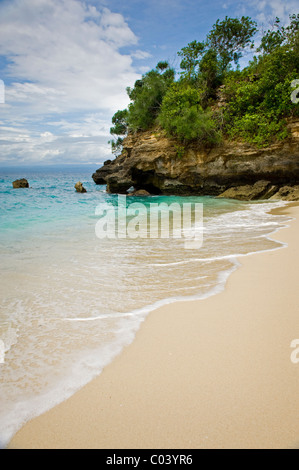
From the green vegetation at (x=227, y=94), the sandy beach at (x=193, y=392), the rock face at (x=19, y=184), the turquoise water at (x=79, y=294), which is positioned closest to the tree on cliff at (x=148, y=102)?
the green vegetation at (x=227, y=94)

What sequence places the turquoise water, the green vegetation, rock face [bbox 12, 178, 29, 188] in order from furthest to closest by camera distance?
rock face [bbox 12, 178, 29, 188], the green vegetation, the turquoise water

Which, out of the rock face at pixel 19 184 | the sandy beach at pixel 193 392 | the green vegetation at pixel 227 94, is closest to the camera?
the sandy beach at pixel 193 392

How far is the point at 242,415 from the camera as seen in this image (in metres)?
1.64

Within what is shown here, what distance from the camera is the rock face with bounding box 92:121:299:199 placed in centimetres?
1577

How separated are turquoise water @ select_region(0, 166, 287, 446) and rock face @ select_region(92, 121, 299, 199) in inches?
404

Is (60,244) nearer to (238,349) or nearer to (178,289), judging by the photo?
(178,289)

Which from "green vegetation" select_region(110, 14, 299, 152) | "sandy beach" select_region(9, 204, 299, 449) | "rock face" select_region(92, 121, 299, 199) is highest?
"green vegetation" select_region(110, 14, 299, 152)

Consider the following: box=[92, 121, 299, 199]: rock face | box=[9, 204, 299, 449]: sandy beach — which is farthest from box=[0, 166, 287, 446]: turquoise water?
box=[92, 121, 299, 199]: rock face

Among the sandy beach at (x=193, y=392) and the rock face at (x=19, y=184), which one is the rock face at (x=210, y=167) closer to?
the sandy beach at (x=193, y=392)

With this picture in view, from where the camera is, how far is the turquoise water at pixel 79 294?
81.0 inches

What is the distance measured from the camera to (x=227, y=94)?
18297 millimetres

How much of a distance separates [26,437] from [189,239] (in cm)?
570

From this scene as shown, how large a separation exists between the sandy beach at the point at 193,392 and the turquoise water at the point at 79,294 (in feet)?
0.62

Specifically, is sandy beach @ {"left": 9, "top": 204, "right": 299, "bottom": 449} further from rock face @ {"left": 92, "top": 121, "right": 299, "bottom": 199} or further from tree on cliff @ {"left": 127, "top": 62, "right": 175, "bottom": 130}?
tree on cliff @ {"left": 127, "top": 62, "right": 175, "bottom": 130}
